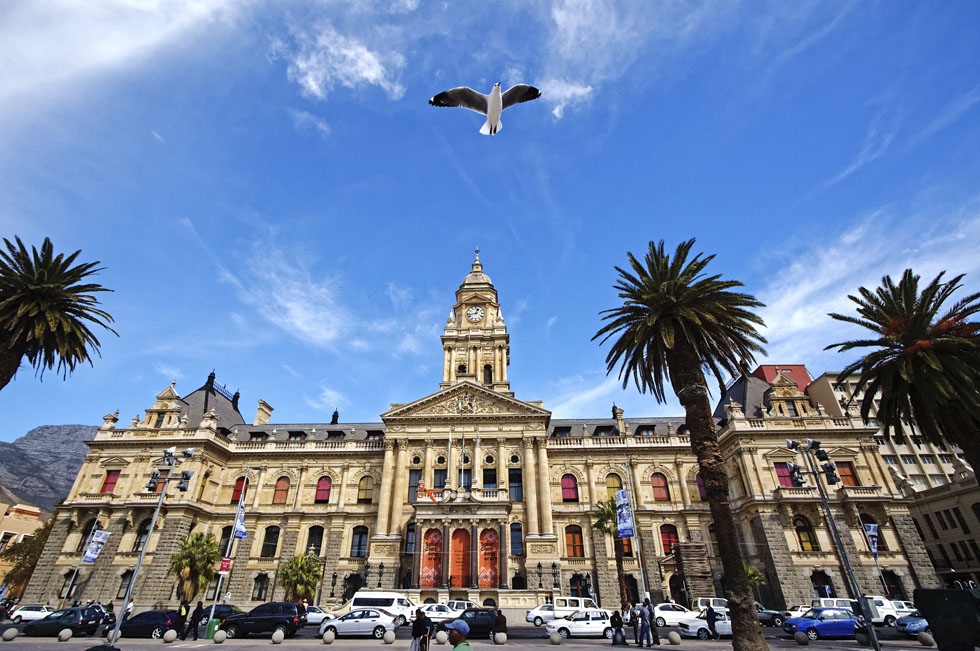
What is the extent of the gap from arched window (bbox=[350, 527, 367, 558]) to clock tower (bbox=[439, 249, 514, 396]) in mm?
15819

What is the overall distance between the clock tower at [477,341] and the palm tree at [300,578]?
20.3 meters

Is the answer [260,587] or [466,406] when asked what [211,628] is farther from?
[466,406]

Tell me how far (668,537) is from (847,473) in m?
15.9

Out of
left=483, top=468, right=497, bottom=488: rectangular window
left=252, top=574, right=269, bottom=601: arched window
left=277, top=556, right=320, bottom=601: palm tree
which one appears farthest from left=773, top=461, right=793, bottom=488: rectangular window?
left=252, top=574, right=269, bottom=601: arched window

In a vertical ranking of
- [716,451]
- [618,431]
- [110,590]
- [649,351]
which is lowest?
[110,590]

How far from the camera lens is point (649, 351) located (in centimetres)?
2358

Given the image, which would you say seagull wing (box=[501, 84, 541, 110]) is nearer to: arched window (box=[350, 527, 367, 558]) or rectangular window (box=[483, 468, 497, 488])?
rectangular window (box=[483, 468, 497, 488])

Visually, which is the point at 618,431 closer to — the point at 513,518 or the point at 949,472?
the point at 513,518

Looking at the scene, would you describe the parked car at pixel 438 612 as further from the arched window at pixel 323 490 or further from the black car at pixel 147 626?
the arched window at pixel 323 490

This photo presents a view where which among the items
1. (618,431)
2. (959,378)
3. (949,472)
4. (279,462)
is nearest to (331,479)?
(279,462)

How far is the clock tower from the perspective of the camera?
54219mm

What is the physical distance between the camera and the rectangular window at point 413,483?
45031 mm

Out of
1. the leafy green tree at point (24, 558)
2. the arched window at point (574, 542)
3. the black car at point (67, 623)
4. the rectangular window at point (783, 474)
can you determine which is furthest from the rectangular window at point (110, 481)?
the rectangular window at point (783, 474)

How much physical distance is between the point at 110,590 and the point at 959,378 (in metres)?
57.9
